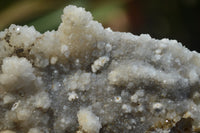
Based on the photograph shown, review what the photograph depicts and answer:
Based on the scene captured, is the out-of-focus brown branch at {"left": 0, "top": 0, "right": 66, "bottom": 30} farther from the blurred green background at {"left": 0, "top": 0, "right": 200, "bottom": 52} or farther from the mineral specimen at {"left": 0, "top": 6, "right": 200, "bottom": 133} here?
the mineral specimen at {"left": 0, "top": 6, "right": 200, "bottom": 133}

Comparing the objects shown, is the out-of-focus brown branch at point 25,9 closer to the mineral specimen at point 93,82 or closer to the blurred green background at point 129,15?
the blurred green background at point 129,15

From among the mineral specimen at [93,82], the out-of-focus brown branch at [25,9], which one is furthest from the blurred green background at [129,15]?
the mineral specimen at [93,82]

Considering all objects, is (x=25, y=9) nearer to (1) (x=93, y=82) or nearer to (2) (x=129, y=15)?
(2) (x=129, y=15)

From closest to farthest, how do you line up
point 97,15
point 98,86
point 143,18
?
point 98,86, point 97,15, point 143,18

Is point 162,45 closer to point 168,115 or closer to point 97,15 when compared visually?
point 168,115

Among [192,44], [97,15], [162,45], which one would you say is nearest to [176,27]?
[192,44]
